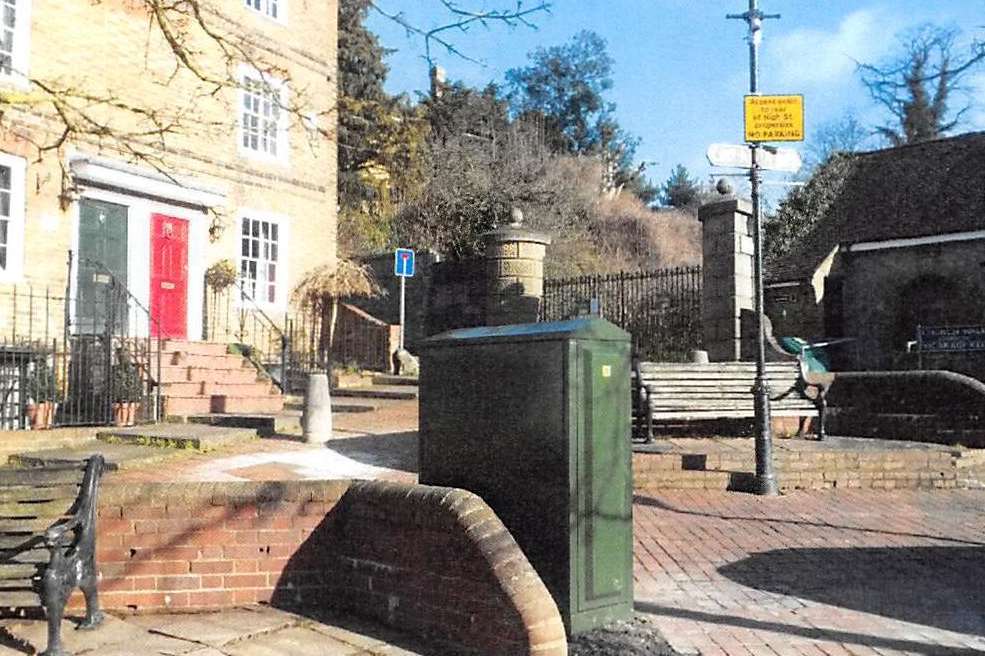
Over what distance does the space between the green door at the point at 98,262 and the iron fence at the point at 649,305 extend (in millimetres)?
7251

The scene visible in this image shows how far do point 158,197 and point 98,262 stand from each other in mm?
1864

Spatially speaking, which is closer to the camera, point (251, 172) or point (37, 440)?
point (37, 440)

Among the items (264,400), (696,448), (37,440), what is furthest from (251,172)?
(696,448)

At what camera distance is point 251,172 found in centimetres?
1591

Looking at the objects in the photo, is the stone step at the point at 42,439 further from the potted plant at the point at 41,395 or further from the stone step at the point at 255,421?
the stone step at the point at 255,421

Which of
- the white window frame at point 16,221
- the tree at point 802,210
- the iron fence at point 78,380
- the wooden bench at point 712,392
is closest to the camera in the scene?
the wooden bench at point 712,392

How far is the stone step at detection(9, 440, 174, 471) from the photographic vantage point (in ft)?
25.1

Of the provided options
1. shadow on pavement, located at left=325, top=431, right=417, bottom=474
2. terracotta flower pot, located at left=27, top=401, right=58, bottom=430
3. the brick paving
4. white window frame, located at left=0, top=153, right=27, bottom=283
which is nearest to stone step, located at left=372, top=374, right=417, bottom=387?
shadow on pavement, located at left=325, top=431, right=417, bottom=474

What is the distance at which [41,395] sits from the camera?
10250 mm

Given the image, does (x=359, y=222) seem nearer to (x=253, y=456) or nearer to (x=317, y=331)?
(x=317, y=331)

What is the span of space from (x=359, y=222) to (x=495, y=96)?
1131 centimetres

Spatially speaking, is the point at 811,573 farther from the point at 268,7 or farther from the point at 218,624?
the point at 268,7

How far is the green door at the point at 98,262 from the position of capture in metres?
12.8

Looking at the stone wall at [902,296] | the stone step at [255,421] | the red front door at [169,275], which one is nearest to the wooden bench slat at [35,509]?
the stone step at [255,421]
